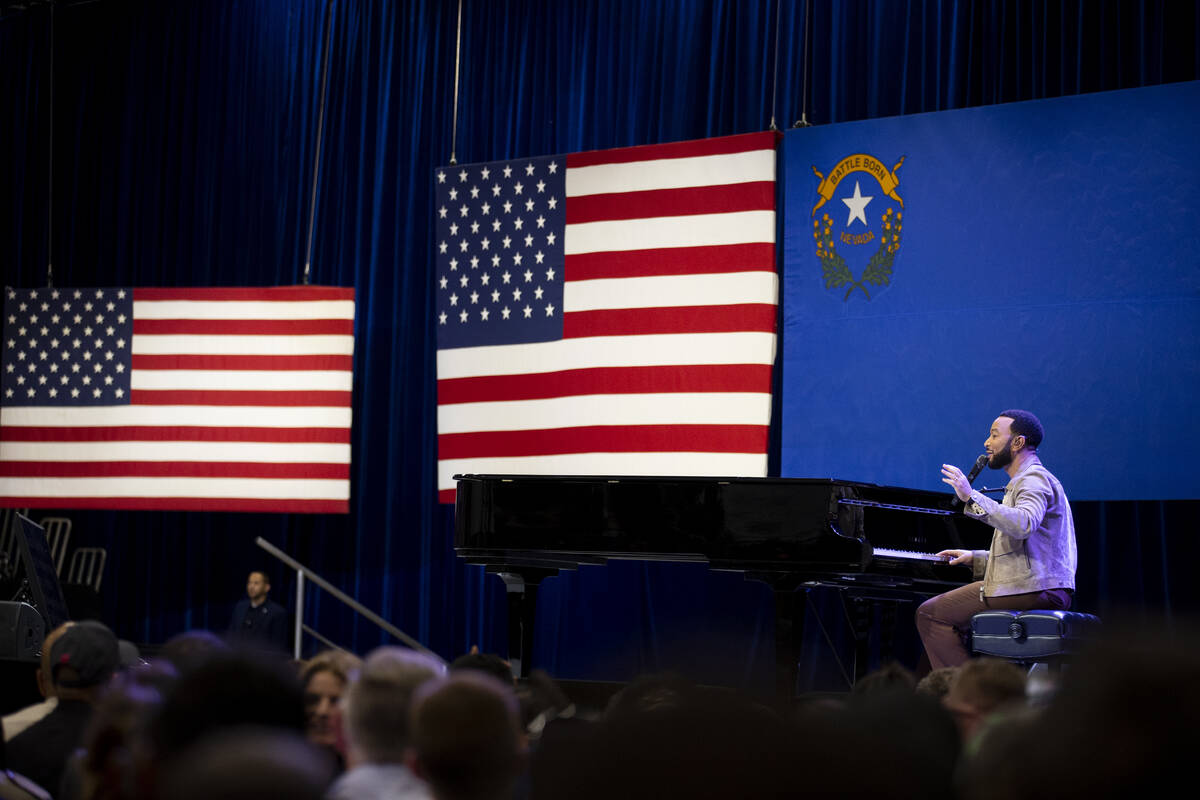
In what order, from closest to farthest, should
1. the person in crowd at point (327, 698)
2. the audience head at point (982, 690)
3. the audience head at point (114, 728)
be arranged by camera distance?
the audience head at point (114, 728) < the audience head at point (982, 690) < the person in crowd at point (327, 698)

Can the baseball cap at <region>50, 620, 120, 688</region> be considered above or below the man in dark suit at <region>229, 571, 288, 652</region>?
above

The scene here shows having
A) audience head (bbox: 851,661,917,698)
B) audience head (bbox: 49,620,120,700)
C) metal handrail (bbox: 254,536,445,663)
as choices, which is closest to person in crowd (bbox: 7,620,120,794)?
audience head (bbox: 49,620,120,700)

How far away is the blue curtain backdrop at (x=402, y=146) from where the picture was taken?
24.6ft

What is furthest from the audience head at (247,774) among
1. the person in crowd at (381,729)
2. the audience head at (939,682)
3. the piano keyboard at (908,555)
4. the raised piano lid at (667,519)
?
the piano keyboard at (908,555)

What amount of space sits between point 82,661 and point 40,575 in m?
3.73

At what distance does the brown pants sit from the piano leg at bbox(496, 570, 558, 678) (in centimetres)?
169

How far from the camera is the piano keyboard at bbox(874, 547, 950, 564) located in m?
5.47

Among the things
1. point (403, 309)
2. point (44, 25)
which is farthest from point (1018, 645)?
point (44, 25)

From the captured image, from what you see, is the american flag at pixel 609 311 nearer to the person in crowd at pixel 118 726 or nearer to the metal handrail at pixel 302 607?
the metal handrail at pixel 302 607

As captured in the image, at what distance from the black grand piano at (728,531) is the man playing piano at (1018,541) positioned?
11.8 inches

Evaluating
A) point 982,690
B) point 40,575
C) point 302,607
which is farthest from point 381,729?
point 302,607

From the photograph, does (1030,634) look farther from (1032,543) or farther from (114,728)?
(114,728)

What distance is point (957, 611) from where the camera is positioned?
555cm

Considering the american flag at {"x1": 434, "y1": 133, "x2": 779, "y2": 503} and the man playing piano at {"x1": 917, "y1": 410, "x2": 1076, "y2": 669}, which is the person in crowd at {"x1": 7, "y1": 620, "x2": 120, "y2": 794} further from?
the american flag at {"x1": 434, "y1": 133, "x2": 779, "y2": 503}
